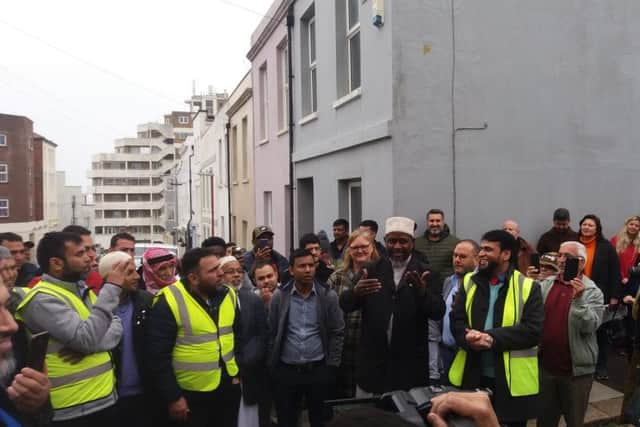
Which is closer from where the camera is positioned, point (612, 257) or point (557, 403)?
point (557, 403)

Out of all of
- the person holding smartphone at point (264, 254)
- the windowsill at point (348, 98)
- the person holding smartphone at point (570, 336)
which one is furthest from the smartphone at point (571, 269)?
the windowsill at point (348, 98)

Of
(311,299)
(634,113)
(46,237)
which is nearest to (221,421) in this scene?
(311,299)

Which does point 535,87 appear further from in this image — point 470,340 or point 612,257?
point 470,340

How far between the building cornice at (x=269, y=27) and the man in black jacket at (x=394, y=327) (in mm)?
9022

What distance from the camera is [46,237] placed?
3645 millimetres

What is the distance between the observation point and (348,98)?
8.48 meters

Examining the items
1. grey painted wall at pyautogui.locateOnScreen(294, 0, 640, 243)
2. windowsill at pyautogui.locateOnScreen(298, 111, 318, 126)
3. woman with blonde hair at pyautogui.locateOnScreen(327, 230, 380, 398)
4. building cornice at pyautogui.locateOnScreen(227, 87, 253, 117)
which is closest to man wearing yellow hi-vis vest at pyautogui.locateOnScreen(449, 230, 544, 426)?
woman with blonde hair at pyautogui.locateOnScreen(327, 230, 380, 398)

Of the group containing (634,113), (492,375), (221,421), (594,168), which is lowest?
(221,421)

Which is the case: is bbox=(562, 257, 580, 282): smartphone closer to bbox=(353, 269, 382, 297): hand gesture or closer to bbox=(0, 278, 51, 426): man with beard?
bbox=(353, 269, 382, 297): hand gesture

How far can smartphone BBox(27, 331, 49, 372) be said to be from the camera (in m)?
2.30

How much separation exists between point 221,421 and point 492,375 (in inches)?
80.3

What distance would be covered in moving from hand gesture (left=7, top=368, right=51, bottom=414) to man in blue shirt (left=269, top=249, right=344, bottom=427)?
2.52 meters

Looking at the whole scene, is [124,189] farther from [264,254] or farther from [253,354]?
[253,354]

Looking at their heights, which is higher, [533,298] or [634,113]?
[634,113]
